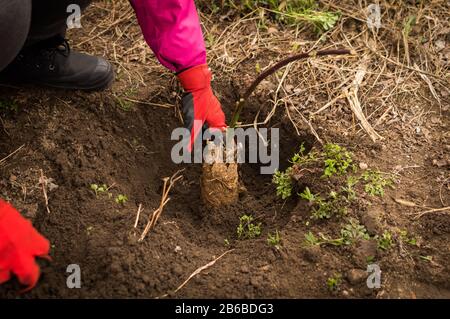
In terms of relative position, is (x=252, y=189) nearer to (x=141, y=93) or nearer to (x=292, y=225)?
(x=292, y=225)

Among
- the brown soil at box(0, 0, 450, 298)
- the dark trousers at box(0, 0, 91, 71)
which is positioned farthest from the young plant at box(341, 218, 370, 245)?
the dark trousers at box(0, 0, 91, 71)

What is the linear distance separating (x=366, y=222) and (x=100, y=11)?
6.12 feet

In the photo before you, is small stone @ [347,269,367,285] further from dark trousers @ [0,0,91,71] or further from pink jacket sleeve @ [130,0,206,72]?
dark trousers @ [0,0,91,71]

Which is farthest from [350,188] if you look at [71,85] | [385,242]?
[71,85]

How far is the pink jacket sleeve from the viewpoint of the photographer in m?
1.95

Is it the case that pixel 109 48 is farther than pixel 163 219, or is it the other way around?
pixel 109 48

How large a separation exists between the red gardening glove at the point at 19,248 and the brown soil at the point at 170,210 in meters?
0.05

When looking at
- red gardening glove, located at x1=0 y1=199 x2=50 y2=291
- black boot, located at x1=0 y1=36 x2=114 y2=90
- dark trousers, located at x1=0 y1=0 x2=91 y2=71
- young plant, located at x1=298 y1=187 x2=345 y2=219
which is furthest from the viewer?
black boot, located at x1=0 y1=36 x2=114 y2=90

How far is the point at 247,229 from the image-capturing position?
2.03 m

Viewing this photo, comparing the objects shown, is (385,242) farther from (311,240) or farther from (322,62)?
(322,62)

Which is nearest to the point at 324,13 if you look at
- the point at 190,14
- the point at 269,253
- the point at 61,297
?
the point at 190,14

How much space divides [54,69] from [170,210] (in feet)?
2.74

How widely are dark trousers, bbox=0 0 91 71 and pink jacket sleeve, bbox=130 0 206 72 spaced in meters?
0.34

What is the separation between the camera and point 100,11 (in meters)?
2.77
